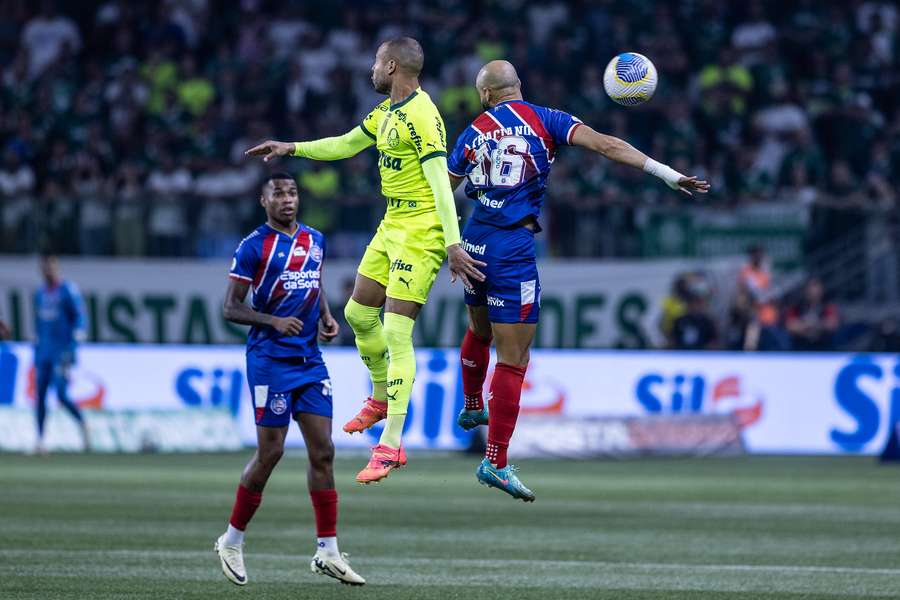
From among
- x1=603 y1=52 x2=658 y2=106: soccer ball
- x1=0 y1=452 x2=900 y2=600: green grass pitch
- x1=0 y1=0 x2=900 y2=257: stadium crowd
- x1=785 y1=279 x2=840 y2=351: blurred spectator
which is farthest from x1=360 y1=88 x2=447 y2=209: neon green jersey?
x1=785 y1=279 x2=840 y2=351: blurred spectator

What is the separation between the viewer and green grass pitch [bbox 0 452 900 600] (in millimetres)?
11305

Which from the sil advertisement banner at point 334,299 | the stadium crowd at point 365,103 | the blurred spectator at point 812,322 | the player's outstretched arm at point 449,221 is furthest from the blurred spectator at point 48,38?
the player's outstretched arm at point 449,221

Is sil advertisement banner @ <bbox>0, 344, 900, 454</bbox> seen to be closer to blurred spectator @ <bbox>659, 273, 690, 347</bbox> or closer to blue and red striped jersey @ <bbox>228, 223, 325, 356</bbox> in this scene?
blurred spectator @ <bbox>659, 273, 690, 347</bbox>

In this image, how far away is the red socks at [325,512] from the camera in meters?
11.2

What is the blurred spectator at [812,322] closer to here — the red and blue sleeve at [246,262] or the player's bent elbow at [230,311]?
the red and blue sleeve at [246,262]

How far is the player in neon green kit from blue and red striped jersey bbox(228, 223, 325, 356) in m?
0.62

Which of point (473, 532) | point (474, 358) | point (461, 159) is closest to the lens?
point (461, 159)

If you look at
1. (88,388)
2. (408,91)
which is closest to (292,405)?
(408,91)

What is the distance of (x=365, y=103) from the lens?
87.6ft

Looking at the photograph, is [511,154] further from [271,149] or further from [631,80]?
[271,149]

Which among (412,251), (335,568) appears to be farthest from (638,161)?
(335,568)

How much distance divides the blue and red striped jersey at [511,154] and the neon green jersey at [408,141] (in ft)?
0.74

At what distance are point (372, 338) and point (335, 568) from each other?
1.56m

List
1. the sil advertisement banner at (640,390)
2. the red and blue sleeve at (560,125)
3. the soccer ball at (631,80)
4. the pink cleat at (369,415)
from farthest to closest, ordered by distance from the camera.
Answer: the sil advertisement banner at (640,390) < the pink cleat at (369,415) < the red and blue sleeve at (560,125) < the soccer ball at (631,80)
